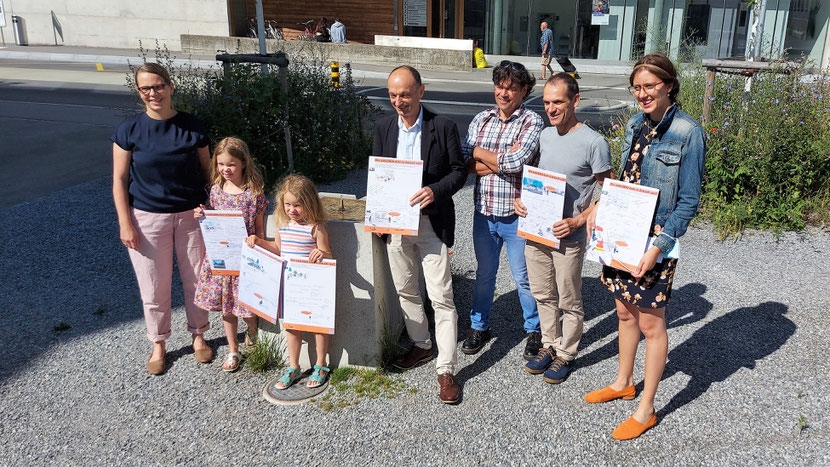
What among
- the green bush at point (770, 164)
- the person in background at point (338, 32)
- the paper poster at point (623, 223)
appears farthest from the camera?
the person in background at point (338, 32)

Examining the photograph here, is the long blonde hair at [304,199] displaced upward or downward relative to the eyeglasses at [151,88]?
downward

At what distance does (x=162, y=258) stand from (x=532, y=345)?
2459 millimetres

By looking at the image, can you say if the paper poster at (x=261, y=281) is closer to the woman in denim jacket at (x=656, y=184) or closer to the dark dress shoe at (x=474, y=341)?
the dark dress shoe at (x=474, y=341)

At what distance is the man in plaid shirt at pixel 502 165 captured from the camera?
12.6ft

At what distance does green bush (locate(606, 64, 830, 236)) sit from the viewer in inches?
258

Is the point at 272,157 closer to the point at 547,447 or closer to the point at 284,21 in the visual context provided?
the point at 547,447

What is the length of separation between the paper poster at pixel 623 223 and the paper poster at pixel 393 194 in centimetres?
99

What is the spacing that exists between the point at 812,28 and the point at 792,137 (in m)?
21.7

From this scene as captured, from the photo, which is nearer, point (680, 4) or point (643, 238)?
point (643, 238)

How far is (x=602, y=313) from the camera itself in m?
5.01

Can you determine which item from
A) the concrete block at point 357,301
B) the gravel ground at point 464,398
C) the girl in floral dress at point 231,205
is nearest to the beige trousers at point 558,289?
the gravel ground at point 464,398

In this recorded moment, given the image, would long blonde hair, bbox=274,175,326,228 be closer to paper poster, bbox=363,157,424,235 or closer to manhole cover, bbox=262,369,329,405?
paper poster, bbox=363,157,424,235

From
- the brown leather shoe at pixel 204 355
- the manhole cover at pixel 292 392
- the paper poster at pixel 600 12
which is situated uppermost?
the paper poster at pixel 600 12

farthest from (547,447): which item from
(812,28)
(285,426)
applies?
(812,28)
